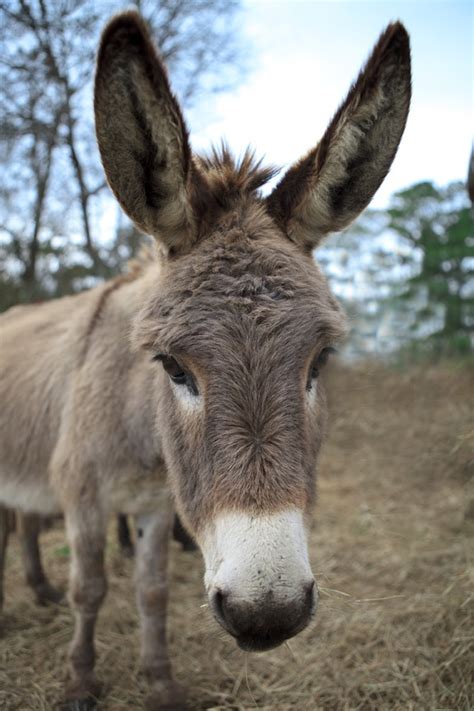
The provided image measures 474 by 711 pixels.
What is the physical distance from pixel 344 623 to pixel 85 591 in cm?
182

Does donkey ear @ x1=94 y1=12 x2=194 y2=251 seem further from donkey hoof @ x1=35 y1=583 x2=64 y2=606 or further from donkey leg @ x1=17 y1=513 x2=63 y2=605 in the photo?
donkey hoof @ x1=35 y1=583 x2=64 y2=606

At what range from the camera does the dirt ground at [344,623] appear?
293 cm

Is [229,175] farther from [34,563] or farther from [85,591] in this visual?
[34,563]

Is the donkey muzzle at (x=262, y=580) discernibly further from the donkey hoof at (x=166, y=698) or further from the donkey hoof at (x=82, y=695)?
the donkey hoof at (x=82, y=695)

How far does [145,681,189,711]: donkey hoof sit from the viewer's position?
294cm

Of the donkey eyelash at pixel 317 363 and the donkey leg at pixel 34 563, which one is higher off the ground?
the donkey eyelash at pixel 317 363

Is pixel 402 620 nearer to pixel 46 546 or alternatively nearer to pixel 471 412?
pixel 46 546

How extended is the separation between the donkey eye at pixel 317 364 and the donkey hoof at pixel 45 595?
3467 millimetres

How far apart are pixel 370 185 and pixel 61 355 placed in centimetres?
232

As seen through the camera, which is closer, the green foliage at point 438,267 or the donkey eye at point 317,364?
the donkey eye at point 317,364

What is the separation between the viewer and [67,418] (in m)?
3.18

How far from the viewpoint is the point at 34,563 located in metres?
4.39

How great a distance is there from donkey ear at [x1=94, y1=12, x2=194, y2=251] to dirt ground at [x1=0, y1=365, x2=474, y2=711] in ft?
5.46

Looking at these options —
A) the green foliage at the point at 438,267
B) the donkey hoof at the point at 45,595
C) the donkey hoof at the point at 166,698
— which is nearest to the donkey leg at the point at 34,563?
the donkey hoof at the point at 45,595
